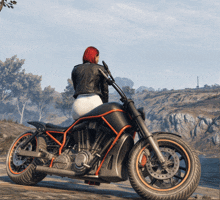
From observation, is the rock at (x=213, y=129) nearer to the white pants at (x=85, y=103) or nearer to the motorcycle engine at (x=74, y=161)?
the white pants at (x=85, y=103)

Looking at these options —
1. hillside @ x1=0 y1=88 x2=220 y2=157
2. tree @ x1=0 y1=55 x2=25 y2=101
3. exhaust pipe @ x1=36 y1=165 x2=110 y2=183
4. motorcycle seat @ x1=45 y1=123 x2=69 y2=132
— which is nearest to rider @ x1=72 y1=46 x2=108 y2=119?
motorcycle seat @ x1=45 y1=123 x2=69 y2=132

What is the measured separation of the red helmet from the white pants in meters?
0.63

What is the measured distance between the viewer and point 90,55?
4.68 m

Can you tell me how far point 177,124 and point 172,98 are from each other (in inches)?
1043

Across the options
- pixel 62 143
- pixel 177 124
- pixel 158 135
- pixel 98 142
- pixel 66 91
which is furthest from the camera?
pixel 66 91

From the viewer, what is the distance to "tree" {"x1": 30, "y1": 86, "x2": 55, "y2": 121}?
8819 centimetres

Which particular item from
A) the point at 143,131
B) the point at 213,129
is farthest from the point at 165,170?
the point at 213,129

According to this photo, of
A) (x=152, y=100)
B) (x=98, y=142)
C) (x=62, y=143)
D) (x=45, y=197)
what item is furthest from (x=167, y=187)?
(x=152, y=100)

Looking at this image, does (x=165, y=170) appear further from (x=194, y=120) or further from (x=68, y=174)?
(x=194, y=120)

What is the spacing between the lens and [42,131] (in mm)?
4922

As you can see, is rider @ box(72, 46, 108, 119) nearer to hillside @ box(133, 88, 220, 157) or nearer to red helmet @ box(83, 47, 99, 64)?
red helmet @ box(83, 47, 99, 64)

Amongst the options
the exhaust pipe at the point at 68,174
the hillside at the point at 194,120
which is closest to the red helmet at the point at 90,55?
the exhaust pipe at the point at 68,174

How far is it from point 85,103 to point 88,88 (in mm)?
248

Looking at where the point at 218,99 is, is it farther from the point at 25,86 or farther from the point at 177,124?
the point at 25,86
